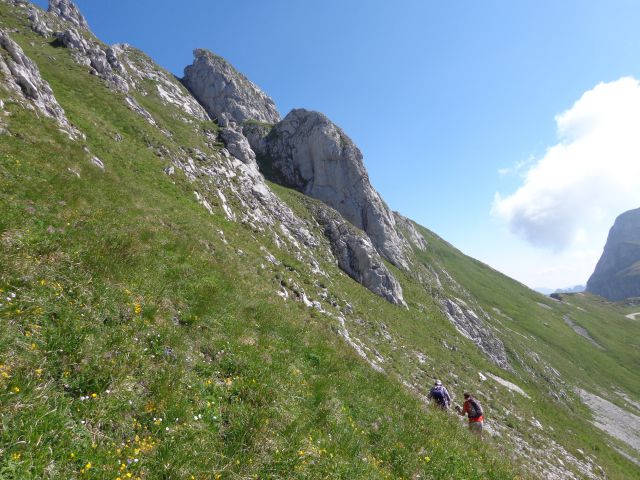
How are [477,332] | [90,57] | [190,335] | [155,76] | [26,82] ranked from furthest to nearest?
[155,76] < [477,332] < [90,57] < [26,82] < [190,335]

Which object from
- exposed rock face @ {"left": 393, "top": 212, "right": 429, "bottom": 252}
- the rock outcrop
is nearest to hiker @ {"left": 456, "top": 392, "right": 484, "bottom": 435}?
exposed rock face @ {"left": 393, "top": 212, "right": 429, "bottom": 252}

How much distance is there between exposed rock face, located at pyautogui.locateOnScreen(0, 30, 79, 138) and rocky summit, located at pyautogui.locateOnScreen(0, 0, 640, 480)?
0.58 feet

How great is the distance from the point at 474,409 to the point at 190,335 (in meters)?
→ 14.3

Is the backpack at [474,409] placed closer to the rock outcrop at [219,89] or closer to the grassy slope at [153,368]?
the grassy slope at [153,368]

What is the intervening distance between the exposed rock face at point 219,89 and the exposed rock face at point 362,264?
2483 inches

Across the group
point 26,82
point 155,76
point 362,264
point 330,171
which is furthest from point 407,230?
point 26,82

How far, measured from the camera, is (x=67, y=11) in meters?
86.8

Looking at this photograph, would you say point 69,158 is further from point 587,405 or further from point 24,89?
point 587,405

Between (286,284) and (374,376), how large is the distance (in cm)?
1256

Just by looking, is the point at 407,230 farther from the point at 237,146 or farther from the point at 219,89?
the point at 219,89

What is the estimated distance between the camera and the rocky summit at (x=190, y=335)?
583 cm

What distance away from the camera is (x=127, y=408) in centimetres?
610

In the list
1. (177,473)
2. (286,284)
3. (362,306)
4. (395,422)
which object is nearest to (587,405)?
(362,306)

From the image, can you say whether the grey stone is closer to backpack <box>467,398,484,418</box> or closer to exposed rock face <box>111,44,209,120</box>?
exposed rock face <box>111,44,209,120</box>
